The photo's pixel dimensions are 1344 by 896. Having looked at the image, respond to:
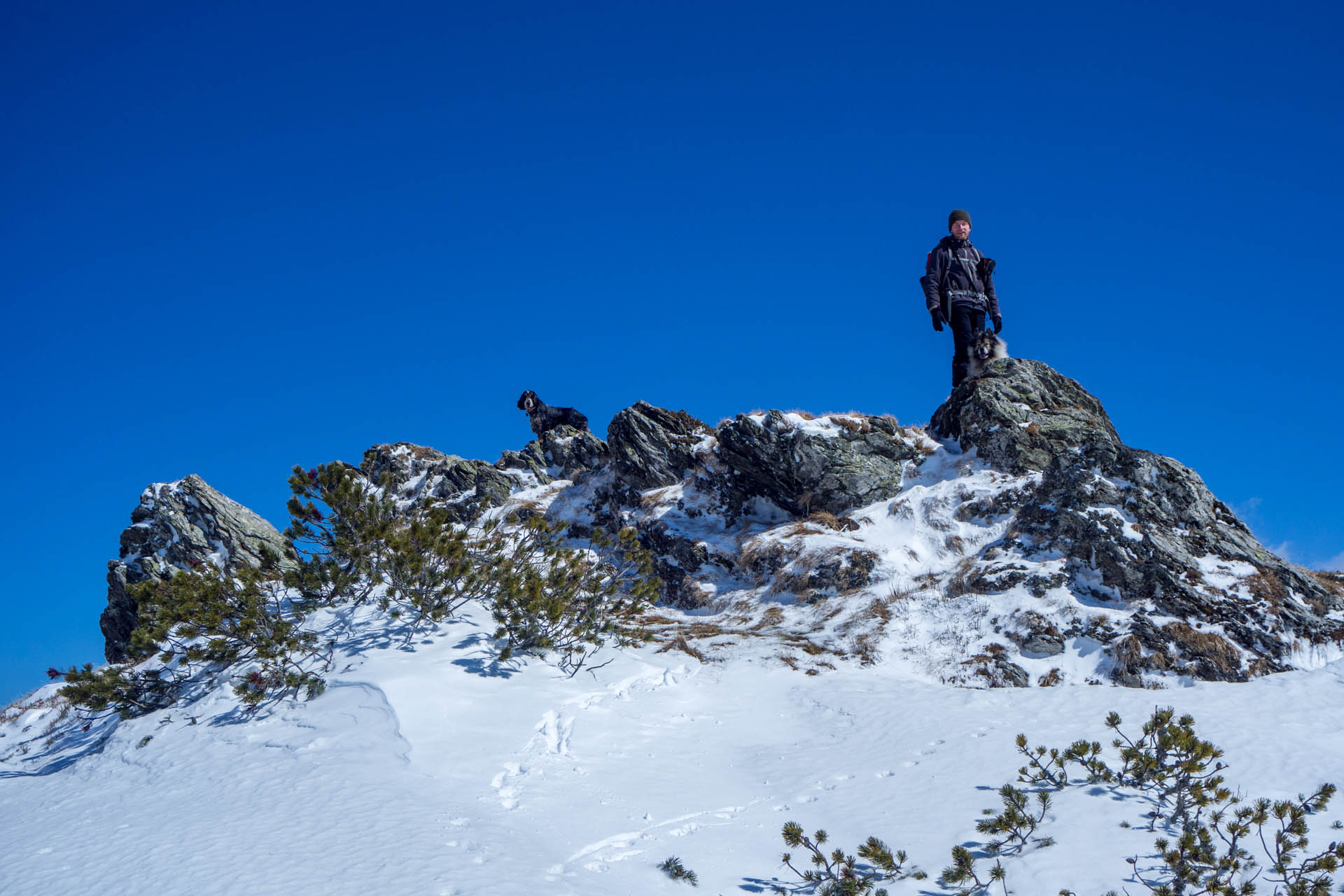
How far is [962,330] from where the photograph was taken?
18.8 meters

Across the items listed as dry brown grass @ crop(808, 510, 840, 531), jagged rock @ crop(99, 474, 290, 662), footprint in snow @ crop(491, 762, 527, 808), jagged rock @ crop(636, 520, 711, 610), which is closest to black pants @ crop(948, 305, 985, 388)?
dry brown grass @ crop(808, 510, 840, 531)

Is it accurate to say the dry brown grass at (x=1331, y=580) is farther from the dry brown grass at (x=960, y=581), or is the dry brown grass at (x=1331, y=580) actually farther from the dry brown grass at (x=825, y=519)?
the dry brown grass at (x=825, y=519)

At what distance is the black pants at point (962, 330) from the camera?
1852cm

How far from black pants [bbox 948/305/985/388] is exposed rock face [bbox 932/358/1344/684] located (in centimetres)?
72

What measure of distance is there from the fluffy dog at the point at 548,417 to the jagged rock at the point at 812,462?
10898 millimetres

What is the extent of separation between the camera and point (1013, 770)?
8.19 meters

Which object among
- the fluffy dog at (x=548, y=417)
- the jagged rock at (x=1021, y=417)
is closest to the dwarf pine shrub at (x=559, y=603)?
the jagged rock at (x=1021, y=417)

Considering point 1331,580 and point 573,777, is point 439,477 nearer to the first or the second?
point 573,777

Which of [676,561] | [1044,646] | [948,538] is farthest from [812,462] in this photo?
[1044,646]

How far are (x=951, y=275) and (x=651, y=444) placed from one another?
9.38m

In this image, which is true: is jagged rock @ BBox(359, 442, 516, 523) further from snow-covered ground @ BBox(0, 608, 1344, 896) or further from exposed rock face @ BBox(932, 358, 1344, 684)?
exposed rock face @ BBox(932, 358, 1344, 684)

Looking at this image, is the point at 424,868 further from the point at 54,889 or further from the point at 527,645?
the point at 527,645

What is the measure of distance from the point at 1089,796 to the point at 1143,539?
7819 millimetres

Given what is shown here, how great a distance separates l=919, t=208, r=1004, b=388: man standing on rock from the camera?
59.2 feet
